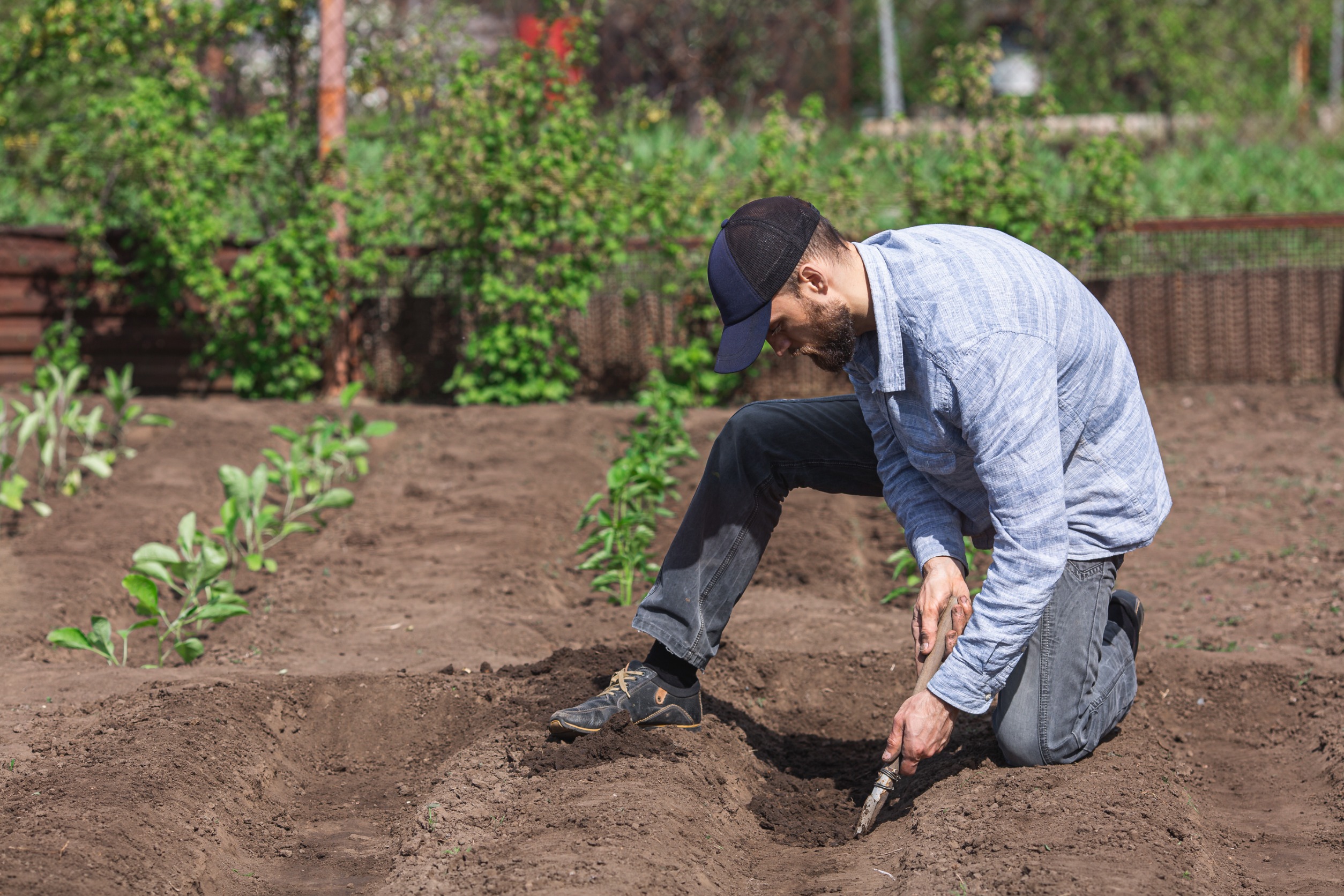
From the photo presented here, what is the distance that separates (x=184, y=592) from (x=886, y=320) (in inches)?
116

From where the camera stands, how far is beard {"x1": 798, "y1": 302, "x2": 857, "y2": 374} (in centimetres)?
229

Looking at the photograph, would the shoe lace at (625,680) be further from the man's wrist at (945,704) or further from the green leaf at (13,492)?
the green leaf at (13,492)


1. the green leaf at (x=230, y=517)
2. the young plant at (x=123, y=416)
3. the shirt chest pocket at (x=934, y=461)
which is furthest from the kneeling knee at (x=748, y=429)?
the young plant at (x=123, y=416)

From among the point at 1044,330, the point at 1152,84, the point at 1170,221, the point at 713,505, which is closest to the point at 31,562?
the point at 713,505

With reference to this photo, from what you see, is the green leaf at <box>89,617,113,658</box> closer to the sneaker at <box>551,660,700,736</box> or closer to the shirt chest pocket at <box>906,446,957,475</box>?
the sneaker at <box>551,660,700,736</box>

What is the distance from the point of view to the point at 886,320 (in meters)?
2.30

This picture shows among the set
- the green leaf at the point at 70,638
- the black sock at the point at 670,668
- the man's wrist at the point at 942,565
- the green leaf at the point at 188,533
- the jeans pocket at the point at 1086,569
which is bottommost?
the green leaf at the point at 70,638

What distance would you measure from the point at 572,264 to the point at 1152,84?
967 cm

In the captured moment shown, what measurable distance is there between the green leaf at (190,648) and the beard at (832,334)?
220 centimetres

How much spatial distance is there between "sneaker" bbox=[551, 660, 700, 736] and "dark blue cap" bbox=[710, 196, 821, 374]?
89 cm

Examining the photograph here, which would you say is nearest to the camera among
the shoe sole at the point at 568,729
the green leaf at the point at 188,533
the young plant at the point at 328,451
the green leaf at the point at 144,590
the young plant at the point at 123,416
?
the shoe sole at the point at 568,729

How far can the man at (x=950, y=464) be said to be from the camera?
222cm

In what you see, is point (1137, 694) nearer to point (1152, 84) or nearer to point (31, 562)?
point (31, 562)

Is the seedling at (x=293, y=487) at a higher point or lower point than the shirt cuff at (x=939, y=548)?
lower
